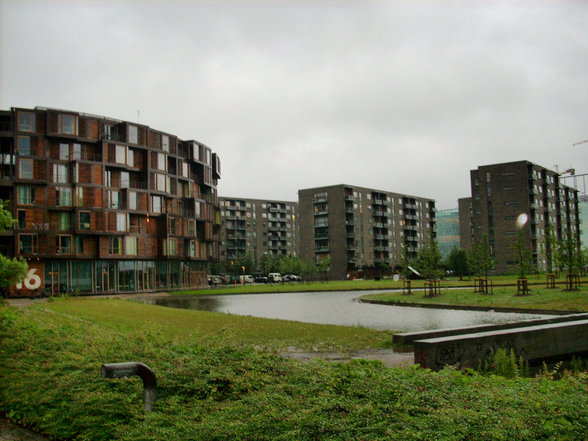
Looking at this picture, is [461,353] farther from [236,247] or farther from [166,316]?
[236,247]

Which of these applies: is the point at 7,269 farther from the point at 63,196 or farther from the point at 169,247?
the point at 169,247

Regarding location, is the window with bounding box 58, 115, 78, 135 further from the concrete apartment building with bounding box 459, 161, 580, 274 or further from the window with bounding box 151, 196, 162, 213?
the concrete apartment building with bounding box 459, 161, 580, 274

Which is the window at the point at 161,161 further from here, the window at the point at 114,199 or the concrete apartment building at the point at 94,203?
the window at the point at 114,199

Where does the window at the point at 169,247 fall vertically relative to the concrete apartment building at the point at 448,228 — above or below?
below

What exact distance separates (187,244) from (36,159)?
2278cm

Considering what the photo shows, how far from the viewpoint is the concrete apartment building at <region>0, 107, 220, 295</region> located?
61.2 metres

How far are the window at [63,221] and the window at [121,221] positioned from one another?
560 centimetres

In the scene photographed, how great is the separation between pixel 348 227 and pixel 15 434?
114779 mm

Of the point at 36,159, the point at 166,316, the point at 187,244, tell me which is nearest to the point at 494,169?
the point at 187,244

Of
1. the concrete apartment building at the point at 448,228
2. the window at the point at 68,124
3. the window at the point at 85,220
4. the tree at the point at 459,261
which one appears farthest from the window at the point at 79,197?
the concrete apartment building at the point at 448,228

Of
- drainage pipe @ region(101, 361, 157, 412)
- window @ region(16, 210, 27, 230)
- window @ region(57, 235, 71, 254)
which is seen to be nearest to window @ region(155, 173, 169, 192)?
window @ region(57, 235, 71, 254)

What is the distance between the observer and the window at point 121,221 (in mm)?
67000

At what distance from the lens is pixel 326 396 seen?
18.4 ft

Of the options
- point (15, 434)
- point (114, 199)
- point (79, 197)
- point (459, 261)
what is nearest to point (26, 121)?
point (79, 197)
